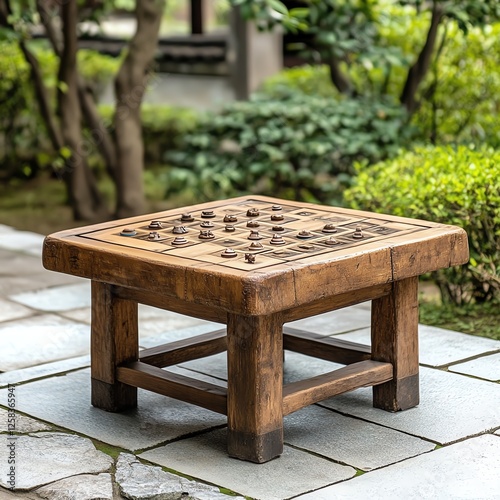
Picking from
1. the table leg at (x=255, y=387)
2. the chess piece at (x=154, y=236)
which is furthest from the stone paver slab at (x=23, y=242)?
the table leg at (x=255, y=387)

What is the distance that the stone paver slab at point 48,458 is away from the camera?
3.63m

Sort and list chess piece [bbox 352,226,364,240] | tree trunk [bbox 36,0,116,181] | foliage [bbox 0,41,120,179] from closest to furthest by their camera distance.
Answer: chess piece [bbox 352,226,364,240] < tree trunk [bbox 36,0,116,181] < foliage [bbox 0,41,120,179]

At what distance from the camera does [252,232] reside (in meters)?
4.09

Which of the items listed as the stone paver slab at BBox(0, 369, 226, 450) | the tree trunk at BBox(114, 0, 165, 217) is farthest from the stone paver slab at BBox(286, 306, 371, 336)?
the tree trunk at BBox(114, 0, 165, 217)

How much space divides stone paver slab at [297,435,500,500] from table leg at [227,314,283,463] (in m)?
0.33

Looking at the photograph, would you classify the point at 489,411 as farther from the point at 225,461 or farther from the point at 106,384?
the point at 106,384

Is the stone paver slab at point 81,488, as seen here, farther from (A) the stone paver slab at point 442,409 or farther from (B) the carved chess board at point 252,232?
(A) the stone paver slab at point 442,409

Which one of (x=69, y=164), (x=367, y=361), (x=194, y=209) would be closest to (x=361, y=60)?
(x=69, y=164)

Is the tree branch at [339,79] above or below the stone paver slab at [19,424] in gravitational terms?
above

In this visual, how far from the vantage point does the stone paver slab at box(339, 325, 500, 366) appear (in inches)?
193

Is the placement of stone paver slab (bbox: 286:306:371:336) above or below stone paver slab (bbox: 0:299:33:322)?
below

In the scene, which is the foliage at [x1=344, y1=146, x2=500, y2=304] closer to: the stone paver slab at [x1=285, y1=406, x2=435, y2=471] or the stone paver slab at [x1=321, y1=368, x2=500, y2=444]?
the stone paver slab at [x1=321, y1=368, x2=500, y2=444]

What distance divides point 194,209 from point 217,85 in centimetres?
693

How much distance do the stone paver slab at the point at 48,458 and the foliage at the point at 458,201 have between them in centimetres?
240
